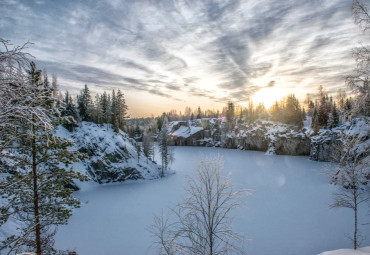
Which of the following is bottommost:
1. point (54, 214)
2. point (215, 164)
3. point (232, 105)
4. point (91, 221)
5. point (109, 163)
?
point (91, 221)

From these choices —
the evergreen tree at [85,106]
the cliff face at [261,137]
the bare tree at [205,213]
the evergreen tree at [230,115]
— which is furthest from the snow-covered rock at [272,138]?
the bare tree at [205,213]

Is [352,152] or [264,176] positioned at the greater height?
[352,152]

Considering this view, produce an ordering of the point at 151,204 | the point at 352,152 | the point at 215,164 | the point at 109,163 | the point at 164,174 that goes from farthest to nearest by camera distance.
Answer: the point at 164,174 → the point at 109,163 → the point at 151,204 → the point at 352,152 → the point at 215,164

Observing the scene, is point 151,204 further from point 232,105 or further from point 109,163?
point 232,105

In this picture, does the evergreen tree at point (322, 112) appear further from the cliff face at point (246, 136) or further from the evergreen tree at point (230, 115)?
the evergreen tree at point (230, 115)

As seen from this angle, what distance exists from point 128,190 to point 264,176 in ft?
93.7

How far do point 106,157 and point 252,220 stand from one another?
32416mm

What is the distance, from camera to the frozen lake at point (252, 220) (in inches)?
667

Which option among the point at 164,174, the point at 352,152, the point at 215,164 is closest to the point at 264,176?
the point at 164,174

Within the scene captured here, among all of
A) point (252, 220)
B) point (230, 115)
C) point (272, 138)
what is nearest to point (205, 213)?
point (252, 220)

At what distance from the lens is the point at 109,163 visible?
41.2 m

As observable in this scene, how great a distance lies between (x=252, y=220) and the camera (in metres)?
21.0

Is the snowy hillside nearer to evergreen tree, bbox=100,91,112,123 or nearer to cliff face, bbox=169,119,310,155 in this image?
evergreen tree, bbox=100,91,112,123

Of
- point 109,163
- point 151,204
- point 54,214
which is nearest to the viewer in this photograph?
point 54,214
